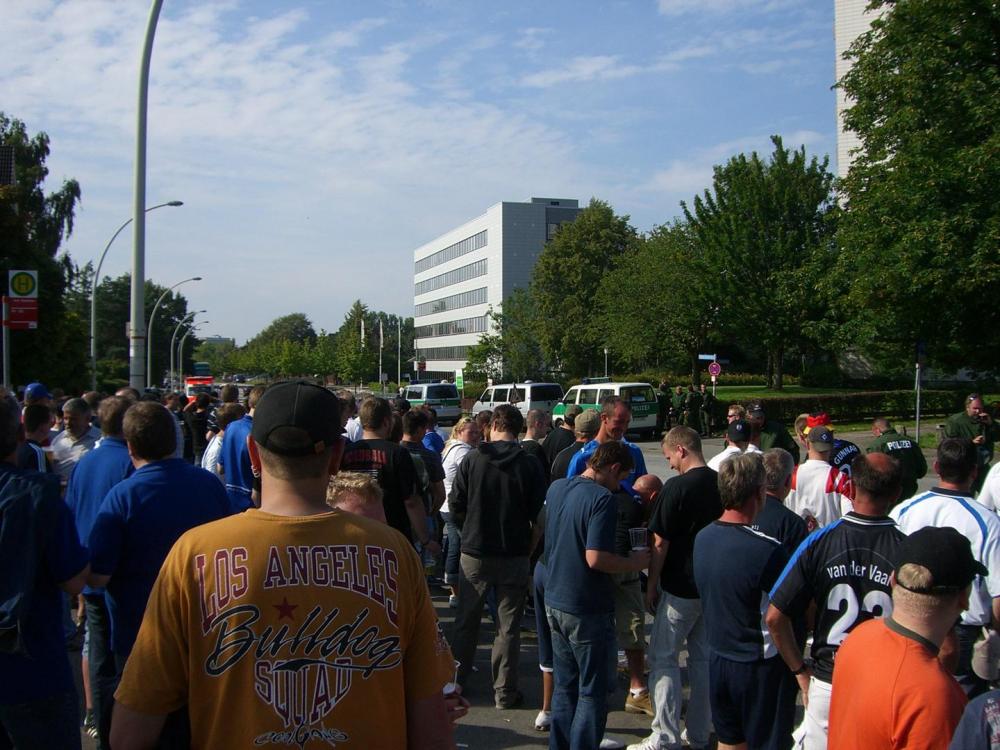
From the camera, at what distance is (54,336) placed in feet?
93.0

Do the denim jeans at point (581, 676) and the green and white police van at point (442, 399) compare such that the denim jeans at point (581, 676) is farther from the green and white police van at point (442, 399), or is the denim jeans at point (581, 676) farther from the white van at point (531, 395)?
the green and white police van at point (442, 399)

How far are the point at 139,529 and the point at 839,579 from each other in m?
3.06

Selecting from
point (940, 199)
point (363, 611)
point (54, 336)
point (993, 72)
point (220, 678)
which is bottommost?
point (220, 678)

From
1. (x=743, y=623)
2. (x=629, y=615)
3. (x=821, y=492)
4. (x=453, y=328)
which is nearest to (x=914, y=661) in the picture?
(x=743, y=623)

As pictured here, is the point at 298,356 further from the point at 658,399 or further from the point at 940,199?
the point at 940,199

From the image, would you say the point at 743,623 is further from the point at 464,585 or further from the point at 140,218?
the point at 140,218

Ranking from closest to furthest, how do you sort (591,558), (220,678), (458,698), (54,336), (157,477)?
(220,678) < (458,698) < (157,477) < (591,558) < (54,336)

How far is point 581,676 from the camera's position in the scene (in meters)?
4.67

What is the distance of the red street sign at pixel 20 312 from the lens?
14.2 meters

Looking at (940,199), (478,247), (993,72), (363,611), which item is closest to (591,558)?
(363,611)

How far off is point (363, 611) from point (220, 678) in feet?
1.16

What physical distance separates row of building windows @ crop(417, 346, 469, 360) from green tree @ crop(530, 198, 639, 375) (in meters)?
Answer: 30.7

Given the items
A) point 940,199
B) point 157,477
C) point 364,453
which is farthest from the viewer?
point 940,199

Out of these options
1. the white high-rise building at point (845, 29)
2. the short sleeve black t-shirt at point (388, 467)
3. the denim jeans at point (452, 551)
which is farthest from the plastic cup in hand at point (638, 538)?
the white high-rise building at point (845, 29)
